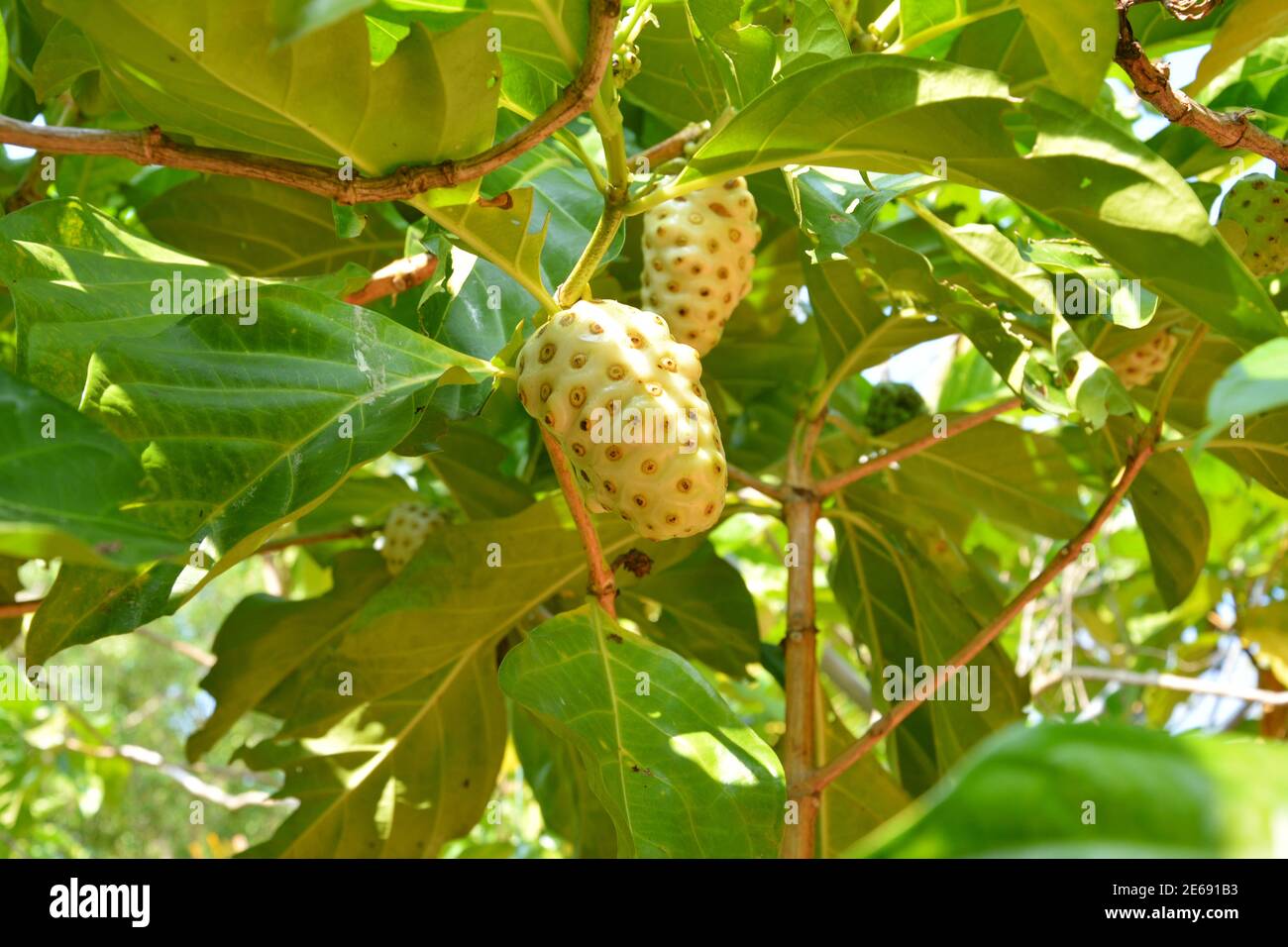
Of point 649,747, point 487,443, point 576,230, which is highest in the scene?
point 576,230

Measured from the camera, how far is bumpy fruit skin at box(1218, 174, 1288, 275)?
99 centimetres

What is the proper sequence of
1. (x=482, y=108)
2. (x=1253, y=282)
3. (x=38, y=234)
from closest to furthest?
(x=1253, y=282) < (x=482, y=108) < (x=38, y=234)

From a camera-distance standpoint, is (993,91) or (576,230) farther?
(576,230)

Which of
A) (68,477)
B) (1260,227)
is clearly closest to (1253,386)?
(68,477)

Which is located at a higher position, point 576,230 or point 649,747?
point 576,230

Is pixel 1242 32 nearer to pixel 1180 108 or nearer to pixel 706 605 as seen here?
pixel 1180 108

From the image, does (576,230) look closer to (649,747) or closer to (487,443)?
(487,443)

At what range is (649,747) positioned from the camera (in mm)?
821

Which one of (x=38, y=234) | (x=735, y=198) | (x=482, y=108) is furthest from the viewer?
(x=735, y=198)

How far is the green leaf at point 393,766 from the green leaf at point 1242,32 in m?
0.89

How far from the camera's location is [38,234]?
0.86 meters

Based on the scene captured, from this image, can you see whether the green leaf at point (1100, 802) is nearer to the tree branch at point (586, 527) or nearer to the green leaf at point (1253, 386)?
the green leaf at point (1253, 386)
